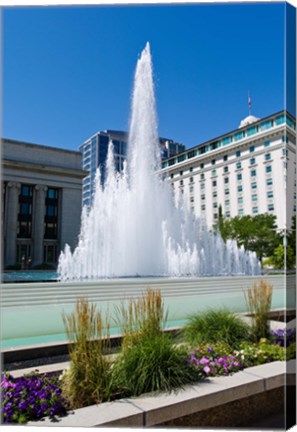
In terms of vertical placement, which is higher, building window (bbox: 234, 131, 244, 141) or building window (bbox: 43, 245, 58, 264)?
building window (bbox: 234, 131, 244, 141)

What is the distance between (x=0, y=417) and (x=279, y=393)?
2.02 metres

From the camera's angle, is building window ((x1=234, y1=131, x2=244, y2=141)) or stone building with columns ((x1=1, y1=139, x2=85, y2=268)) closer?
stone building with columns ((x1=1, y1=139, x2=85, y2=268))

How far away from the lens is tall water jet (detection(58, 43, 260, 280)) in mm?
11305

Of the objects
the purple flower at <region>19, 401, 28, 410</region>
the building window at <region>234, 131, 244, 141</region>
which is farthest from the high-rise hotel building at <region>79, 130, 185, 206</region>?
the building window at <region>234, 131, 244, 141</region>

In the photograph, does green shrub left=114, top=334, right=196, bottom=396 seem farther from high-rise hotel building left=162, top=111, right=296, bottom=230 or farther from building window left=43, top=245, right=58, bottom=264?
building window left=43, top=245, right=58, bottom=264

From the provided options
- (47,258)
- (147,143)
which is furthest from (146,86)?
(47,258)

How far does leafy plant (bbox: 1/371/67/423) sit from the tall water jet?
845 centimetres

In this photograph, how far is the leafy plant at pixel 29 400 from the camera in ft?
7.43

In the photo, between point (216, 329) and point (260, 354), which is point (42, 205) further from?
point (260, 354)

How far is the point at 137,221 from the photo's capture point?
11.7m

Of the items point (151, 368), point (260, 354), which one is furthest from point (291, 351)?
point (151, 368)

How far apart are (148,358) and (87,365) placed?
0.44 meters

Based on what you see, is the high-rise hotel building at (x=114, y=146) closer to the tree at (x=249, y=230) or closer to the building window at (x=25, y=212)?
the building window at (x=25, y=212)

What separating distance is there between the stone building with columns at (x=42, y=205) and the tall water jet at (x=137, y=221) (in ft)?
7.63
